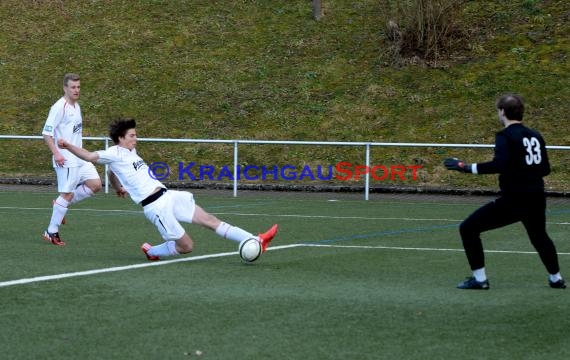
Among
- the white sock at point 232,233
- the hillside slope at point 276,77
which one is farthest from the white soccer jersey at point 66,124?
the hillside slope at point 276,77

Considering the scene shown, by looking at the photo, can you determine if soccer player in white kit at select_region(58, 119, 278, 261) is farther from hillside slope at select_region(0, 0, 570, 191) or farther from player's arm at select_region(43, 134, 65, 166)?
hillside slope at select_region(0, 0, 570, 191)

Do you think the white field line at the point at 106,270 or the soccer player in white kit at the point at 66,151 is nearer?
the white field line at the point at 106,270

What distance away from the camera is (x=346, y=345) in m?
6.17

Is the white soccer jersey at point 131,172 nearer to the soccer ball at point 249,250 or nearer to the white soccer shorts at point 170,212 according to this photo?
the white soccer shorts at point 170,212

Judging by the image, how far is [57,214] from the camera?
12.4 meters

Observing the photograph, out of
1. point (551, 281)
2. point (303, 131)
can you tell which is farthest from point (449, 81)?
point (551, 281)

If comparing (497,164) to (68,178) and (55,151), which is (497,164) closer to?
(55,151)

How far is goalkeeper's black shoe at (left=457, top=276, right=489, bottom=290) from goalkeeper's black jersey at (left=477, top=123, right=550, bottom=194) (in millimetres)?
734

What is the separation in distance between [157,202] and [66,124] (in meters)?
3.15

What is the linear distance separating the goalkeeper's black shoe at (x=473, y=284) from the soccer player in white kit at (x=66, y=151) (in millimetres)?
5472

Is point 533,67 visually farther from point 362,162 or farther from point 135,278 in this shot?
point 135,278

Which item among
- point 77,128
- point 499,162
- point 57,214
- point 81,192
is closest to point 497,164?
point 499,162

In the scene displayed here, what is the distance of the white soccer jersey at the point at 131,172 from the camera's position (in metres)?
10.1

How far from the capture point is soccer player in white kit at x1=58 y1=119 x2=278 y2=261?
9.98m
